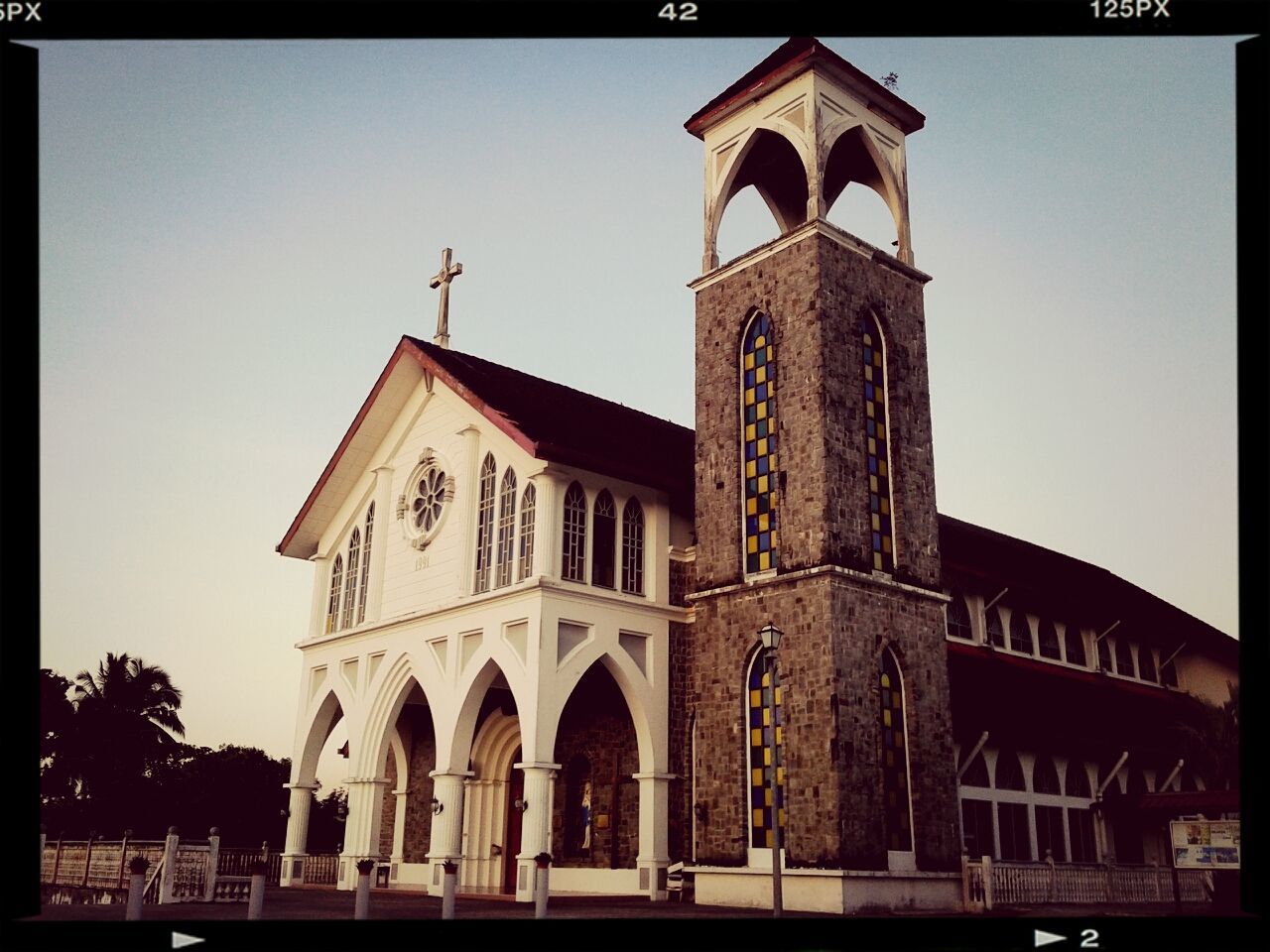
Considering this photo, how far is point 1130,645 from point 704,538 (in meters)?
15.5

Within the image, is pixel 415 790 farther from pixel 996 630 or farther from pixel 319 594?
pixel 996 630

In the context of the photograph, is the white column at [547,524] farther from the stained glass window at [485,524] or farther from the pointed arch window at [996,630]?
the pointed arch window at [996,630]

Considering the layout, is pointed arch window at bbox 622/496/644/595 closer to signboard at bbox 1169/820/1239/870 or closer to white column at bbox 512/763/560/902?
white column at bbox 512/763/560/902

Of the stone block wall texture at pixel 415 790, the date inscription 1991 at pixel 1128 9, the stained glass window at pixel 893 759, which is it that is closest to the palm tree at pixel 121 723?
the stone block wall texture at pixel 415 790

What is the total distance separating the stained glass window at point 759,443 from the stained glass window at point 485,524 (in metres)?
4.65

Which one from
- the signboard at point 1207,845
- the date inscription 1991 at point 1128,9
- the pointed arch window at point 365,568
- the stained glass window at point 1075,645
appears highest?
the date inscription 1991 at point 1128,9

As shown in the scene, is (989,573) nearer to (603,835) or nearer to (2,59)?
(603,835)

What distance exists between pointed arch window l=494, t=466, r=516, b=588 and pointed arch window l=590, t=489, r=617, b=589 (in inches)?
57.4

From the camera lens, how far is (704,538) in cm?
2016

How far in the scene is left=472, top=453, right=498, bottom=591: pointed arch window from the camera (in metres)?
20.8

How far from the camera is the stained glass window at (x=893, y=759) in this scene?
17.8 m

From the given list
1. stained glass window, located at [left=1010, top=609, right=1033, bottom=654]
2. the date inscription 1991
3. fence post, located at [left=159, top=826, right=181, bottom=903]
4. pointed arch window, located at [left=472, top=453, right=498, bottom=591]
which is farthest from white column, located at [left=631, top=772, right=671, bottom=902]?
the date inscription 1991

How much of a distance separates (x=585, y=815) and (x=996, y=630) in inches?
417

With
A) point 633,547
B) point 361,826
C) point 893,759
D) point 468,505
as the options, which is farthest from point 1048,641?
point 361,826
